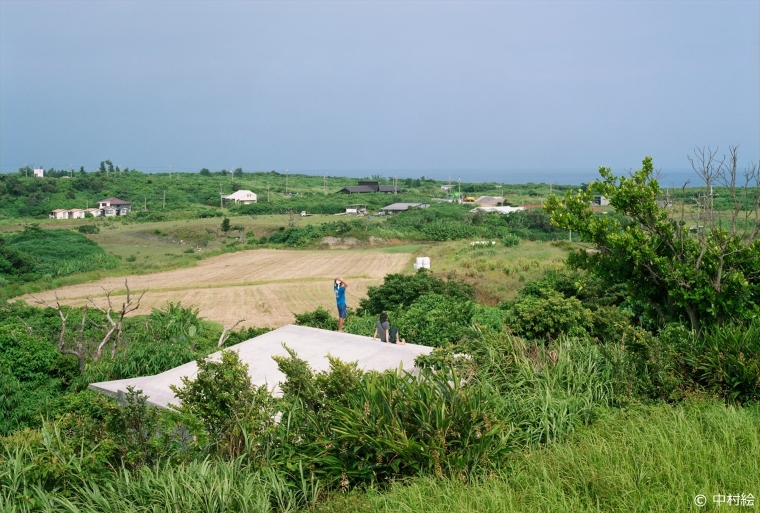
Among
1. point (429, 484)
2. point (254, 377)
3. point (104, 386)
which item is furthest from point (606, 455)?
point (104, 386)

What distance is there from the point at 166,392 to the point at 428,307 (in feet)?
31.9

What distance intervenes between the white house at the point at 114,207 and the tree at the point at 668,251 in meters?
82.7

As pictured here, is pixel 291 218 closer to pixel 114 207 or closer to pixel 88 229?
pixel 88 229

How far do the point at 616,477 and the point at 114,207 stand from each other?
9007 cm

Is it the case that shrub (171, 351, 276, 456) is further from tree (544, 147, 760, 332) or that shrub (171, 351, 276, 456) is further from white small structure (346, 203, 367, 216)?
white small structure (346, 203, 367, 216)

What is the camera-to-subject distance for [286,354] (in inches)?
443

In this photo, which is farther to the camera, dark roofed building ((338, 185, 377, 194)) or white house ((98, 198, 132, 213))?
dark roofed building ((338, 185, 377, 194))

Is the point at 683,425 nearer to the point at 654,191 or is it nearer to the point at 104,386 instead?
the point at 654,191

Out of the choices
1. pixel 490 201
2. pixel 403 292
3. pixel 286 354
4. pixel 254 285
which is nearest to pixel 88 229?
pixel 254 285

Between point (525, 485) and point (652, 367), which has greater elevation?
point (652, 367)

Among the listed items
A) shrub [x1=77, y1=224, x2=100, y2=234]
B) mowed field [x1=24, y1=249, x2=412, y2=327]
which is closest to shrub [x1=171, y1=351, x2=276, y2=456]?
mowed field [x1=24, y1=249, x2=412, y2=327]

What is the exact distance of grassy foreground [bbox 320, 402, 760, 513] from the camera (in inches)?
182

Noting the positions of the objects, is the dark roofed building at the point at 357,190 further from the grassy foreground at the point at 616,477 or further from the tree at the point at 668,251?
the grassy foreground at the point at 616,477

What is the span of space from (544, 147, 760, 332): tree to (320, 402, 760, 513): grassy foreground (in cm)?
325
